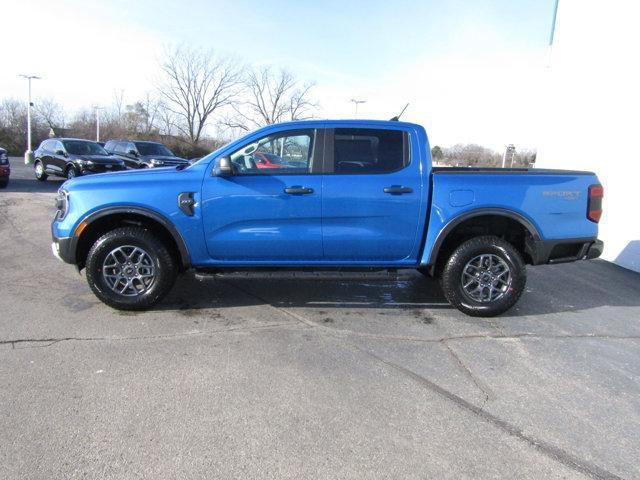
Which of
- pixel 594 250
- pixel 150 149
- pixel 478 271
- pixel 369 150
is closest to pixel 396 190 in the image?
pixel 369 150

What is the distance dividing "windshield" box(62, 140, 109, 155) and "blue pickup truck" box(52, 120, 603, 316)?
47.9 ft

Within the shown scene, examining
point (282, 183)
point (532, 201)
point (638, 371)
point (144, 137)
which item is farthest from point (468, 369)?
point (144, 137)

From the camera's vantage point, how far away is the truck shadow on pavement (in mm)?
4965

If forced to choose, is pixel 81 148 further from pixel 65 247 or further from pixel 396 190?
pixel 396 190

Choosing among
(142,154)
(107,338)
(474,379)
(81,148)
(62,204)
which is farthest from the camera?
(142,154)

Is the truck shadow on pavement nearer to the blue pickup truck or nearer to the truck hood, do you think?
the blue pickup truck

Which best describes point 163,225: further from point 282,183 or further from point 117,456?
point 117,456

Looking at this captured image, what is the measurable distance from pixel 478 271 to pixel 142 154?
57.2 ft

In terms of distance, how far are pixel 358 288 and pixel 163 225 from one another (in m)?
2.47

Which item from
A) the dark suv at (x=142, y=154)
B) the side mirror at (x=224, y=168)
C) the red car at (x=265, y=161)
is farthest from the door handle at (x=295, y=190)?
the dark suv at (x=142, y=154)

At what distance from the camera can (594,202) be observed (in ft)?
15.6

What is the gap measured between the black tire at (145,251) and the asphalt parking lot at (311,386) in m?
0.16

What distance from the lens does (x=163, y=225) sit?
14.8 feet

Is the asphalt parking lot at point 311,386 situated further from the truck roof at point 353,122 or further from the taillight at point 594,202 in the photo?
the truck roof at point 353,122
